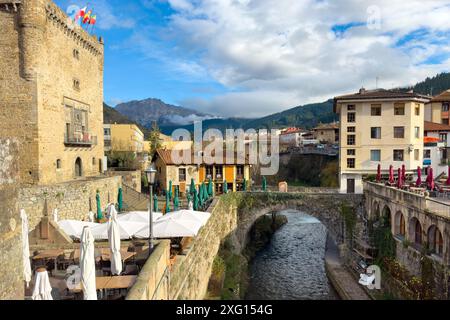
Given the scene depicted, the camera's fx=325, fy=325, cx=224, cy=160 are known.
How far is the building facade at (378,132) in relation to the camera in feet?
115

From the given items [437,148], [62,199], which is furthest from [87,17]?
[437,148]

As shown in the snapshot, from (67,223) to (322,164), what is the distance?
154 ft

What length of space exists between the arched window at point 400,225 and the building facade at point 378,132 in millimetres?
14585

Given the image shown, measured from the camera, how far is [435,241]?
17.0 metres

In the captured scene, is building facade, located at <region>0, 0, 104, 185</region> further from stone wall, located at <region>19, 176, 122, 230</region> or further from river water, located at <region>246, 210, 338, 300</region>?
river water, located at <region>246, 210, 338, 300</region>

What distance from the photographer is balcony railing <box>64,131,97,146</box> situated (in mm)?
25719

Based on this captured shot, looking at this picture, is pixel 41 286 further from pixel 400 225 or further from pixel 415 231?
pixel 400 225

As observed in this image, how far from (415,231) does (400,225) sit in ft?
7.24

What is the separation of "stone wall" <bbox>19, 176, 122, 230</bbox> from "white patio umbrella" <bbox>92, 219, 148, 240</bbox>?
4735 mm

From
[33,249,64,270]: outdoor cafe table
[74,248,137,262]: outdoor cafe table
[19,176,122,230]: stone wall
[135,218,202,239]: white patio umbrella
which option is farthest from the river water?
[33,249,64,270]: outdoor cafe table

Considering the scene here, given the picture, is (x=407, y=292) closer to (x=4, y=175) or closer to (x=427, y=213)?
(x=427, y=213)

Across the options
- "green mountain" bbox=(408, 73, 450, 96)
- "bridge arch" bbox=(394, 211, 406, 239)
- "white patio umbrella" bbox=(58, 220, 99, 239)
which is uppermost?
"green mountain" bbox=(408, 73, 450, 96)
